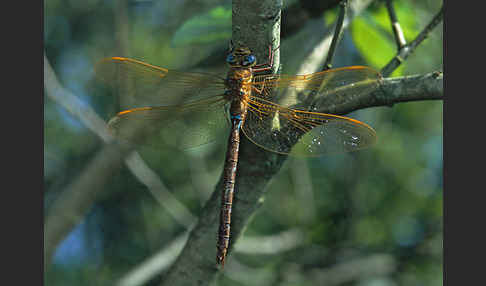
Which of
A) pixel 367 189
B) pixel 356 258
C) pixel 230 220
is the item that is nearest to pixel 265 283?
pixel 356 258

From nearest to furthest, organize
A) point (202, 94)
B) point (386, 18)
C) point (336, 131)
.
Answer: point (336, 131)
point (202, 94)
point (386, 18)

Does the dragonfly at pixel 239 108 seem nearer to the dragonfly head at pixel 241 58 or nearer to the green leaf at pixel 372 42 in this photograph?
the dragonfly head at pixel 241 58

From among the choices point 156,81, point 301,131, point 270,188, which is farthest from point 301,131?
point 270,188

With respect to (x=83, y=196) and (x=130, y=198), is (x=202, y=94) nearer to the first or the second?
(x=83, y=196)

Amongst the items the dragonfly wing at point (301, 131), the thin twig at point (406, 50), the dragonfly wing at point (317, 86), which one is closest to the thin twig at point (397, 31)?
the thin twig at point (406, 50)

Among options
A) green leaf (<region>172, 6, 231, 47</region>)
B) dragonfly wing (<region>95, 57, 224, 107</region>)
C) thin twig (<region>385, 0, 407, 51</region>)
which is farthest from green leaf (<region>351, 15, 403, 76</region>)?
dragonfly wing (<region>95, 57, 224, 107</region>)
